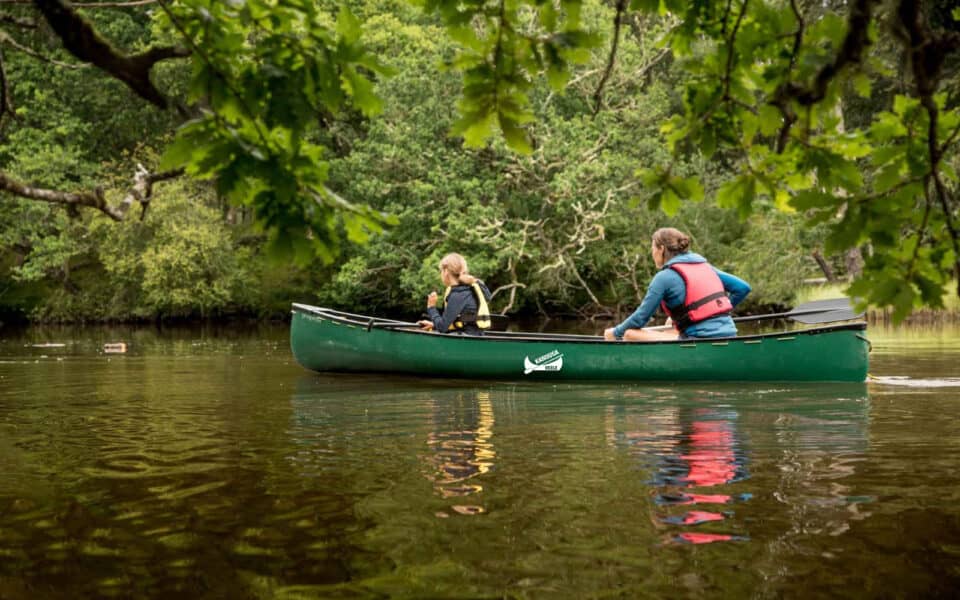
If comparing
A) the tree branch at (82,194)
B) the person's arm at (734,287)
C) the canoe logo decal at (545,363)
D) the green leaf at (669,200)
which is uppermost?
the tree branch at (82,194)

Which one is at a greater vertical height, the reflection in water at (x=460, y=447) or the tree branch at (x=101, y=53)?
the tree branch at (x=101, y=53)

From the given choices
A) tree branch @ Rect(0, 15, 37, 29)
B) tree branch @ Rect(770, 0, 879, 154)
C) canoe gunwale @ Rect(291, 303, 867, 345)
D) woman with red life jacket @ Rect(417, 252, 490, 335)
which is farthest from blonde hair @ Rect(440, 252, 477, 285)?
tree branch @ Rect(770, 0, 879, 154)

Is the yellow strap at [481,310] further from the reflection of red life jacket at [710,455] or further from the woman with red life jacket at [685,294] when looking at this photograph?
the reflection of red life jacket at [710,455]

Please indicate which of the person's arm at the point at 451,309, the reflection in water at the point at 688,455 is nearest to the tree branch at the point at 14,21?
the reflection in water at the point at 688,455

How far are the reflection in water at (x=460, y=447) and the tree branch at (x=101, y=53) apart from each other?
2.40 metres

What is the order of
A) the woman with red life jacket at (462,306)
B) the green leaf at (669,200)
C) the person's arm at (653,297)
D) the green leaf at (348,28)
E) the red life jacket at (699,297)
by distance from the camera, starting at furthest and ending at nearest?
1. the woman with red life jacket at (462,306)
2. the red life jacket at (699,297)
3. the person's arm at (653,297)
4. the green leaf at (669,200)
5. the green leaf at (348,28)

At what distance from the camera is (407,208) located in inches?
1033

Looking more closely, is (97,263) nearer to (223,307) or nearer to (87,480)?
(223,307)

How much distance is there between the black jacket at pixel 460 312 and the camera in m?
11.8

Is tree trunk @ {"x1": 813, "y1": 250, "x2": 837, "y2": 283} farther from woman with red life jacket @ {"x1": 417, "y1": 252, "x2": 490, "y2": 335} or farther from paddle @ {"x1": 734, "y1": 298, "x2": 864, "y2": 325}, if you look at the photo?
woman with red life jacket @ {"x1": 417, "y1": 252, "x2": 490, "y2": 335}

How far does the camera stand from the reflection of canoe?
1038cm

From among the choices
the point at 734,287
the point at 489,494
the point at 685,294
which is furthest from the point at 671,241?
the point at 489,494

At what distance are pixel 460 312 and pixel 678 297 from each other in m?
2.76

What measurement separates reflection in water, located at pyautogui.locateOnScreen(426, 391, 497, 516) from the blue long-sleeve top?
5.46 feet
